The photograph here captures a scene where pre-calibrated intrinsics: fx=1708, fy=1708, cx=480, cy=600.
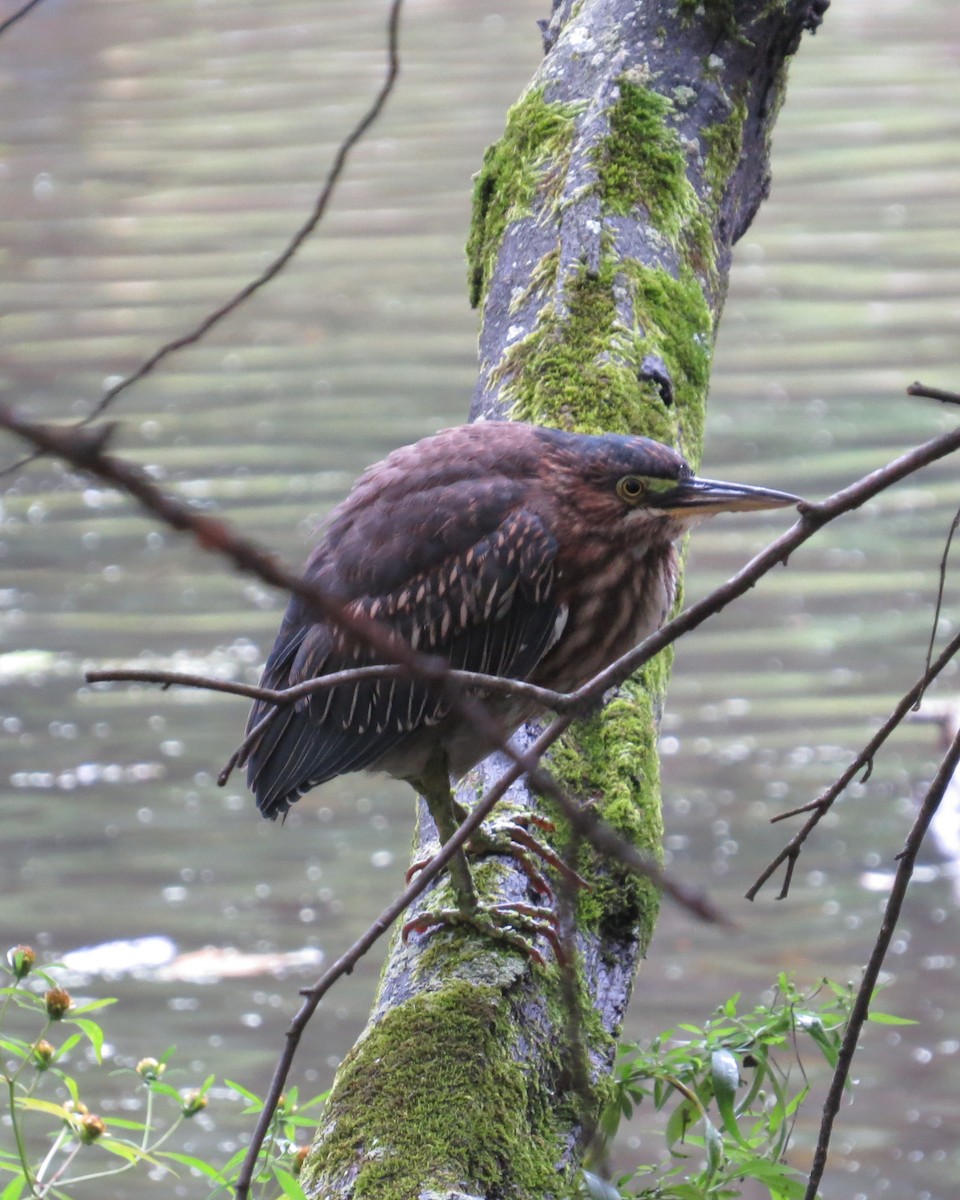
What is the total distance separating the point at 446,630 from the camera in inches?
115

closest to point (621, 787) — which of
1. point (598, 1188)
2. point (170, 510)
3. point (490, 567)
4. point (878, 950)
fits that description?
point (490, 567)

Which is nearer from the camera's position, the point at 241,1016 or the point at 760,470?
the point at 241,1016

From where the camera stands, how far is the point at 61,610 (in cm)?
866

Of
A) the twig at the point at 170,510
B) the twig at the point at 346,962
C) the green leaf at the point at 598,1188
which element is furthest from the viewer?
the green leaf at the point at 598,1188

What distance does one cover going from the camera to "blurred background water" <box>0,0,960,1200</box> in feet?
20.8

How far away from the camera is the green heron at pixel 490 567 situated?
2887mm

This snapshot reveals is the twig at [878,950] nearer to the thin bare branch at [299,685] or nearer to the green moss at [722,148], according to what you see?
the thin bare branch at [299,685]

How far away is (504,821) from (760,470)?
255 inches

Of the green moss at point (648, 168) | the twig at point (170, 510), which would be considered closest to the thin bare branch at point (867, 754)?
the twig at point (170, 510)

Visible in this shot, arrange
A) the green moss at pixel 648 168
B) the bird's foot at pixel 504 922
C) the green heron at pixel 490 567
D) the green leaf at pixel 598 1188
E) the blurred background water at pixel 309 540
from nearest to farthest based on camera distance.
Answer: the green leaf at pixel 598 1188 → the bird's foot at pixel 504 922 → the green heron at pixel 490 567 → the green moss at pixel 648 168 → the blurred background water at pixel 309 540

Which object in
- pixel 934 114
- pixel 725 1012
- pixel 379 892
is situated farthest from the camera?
pixel 934 114

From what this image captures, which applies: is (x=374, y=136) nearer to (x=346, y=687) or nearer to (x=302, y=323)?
(x=302, y=323)

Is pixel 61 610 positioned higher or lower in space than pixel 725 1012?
lower

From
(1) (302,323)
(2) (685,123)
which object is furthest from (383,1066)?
(1) (302,323)
